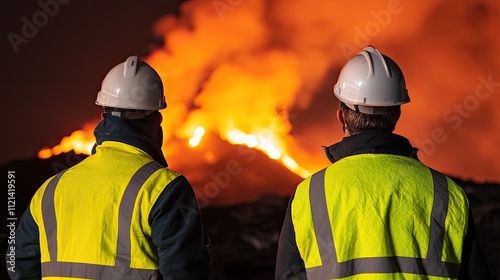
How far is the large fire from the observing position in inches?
323

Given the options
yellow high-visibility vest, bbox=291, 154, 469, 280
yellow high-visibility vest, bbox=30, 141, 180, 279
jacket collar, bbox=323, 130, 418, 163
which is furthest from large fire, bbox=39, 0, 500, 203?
yellow high-visibility vest, bbox=291, 154, 469, 280

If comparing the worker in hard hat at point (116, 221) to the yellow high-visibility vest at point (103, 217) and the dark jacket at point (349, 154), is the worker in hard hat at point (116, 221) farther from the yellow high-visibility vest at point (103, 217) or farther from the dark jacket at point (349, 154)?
the dark jacket at point (349, 154)

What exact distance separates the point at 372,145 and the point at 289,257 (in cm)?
50

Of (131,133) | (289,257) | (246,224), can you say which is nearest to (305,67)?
(246,224)

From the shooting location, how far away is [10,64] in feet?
26.2

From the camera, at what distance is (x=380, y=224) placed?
268 cm

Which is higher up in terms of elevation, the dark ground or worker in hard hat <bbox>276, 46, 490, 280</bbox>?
worker in hard hat <bbox>276, 46, 490, 280</bbox>

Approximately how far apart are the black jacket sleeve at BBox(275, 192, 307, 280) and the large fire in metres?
5.34

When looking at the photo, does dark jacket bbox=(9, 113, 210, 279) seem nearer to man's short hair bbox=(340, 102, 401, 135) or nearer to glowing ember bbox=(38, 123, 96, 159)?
man's short hair bbox=(340, 102, 401, 135)

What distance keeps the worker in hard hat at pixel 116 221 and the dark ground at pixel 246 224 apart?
4.94m

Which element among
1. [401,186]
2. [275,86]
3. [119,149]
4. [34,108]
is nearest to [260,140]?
[275,86]

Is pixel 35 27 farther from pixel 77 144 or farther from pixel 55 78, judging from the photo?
pixel 77 144

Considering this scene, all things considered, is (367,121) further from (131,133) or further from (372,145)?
(131,133)

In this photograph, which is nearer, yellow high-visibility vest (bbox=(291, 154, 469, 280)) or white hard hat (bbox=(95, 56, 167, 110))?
yellow high-visibility vest (bbox=(291, 154, 469, 280))
